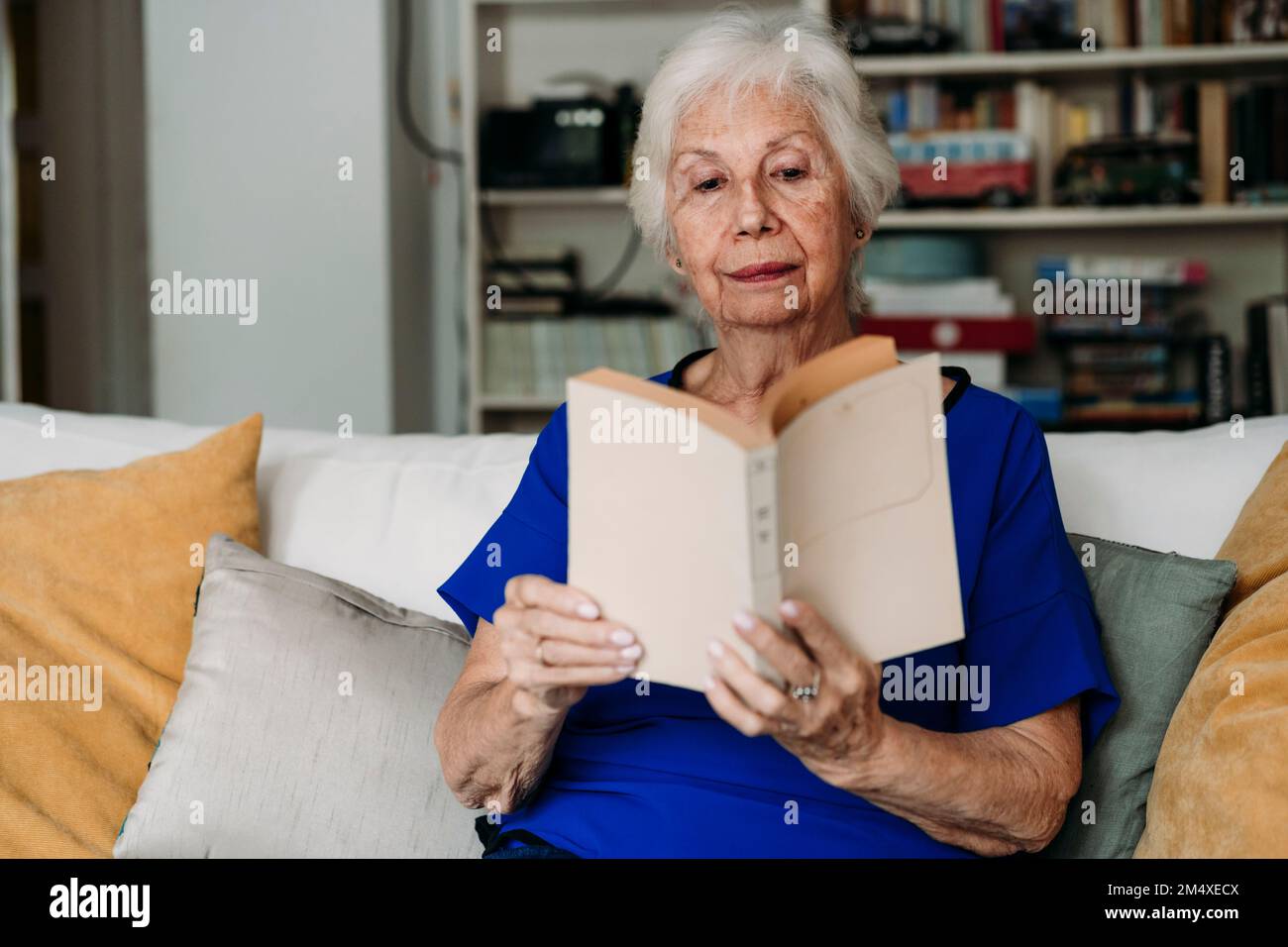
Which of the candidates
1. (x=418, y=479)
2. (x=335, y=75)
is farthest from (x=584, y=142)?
(x=418, y=479)

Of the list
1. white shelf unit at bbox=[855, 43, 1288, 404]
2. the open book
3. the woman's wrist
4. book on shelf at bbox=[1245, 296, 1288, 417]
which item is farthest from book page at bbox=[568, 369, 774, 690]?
white shelf unit at bbox=[855, 43, 1288, 404]

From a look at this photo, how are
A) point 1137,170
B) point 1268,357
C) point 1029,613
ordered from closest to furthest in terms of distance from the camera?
point 1029,613 < point 1268,357 < point 1137,170

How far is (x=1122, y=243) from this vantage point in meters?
3.53

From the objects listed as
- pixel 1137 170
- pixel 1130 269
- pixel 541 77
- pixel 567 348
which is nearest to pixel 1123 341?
pixel 1130 269

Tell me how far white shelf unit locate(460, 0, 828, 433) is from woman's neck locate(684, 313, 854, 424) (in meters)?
2.16

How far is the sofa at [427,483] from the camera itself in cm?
149

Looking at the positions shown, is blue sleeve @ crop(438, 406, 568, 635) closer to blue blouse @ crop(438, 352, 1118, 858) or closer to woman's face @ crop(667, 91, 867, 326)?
blue blouse @ crop(438, 352, 1118, 858)

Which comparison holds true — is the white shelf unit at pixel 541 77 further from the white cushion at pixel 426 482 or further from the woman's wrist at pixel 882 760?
the woman's wrist at pixel 882 760

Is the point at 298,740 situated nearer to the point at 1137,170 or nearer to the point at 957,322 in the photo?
the point at 957,322

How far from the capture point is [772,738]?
1201mm

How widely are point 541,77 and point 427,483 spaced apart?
2365 millimetres

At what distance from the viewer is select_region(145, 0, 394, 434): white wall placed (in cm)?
326
